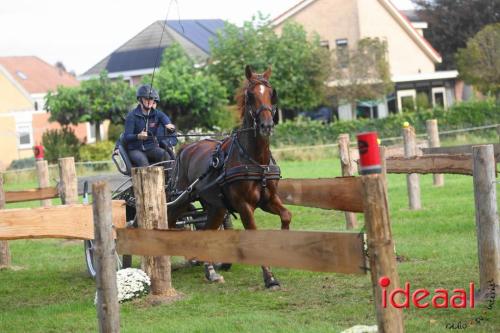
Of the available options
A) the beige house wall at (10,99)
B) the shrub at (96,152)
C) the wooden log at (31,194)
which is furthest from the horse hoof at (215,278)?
the beige house wall at (10,99)

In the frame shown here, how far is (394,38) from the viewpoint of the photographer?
57.4 metres

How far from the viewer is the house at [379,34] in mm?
55438

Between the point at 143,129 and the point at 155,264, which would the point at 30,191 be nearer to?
the point at 143,129

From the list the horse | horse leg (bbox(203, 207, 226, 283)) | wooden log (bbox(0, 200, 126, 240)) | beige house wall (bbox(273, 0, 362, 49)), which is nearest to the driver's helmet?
the horse

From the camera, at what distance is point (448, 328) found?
750 centimetres

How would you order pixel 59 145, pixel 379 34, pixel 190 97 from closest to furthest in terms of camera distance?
pixel 59 145
pixel 190 97
pixel 379 34

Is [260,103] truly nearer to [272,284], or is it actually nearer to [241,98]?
[241,98]

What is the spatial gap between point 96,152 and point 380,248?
38705mm

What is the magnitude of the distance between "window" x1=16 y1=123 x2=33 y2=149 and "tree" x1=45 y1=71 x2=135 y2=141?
35.1 feet

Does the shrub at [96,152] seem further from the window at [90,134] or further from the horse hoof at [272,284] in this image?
the horse hoof at [272,284]

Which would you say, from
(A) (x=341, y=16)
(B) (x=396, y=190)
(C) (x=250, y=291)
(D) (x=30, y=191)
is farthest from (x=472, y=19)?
(C) (x=250, y=291)

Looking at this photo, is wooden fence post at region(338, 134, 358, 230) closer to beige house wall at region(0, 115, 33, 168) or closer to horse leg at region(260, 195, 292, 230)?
horse leg at region(260, 195, 292, 230)

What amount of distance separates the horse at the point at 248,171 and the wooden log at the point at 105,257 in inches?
139

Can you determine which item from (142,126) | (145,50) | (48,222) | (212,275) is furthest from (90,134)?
(48,222)
